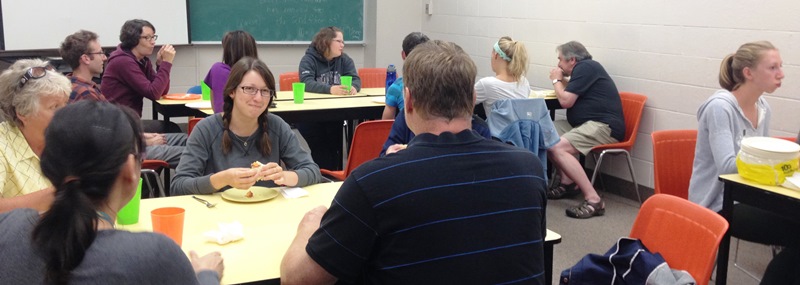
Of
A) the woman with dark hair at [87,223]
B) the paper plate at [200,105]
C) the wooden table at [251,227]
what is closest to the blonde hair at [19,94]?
the wooden table at [251,227]

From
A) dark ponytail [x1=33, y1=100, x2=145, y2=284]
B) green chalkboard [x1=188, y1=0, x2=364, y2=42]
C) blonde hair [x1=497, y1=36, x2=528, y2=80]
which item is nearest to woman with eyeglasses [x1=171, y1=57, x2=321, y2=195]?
dark ponytail [x1=33, y1=100, x2=145, y2=284]

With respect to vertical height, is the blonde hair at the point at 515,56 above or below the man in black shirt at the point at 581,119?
above

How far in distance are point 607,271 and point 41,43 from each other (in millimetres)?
5737

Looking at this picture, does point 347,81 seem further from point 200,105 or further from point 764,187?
point 764,187

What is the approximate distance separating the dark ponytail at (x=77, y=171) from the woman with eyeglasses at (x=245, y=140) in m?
1.37

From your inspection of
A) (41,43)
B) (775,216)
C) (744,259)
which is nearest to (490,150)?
(775,216)

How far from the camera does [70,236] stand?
124cm

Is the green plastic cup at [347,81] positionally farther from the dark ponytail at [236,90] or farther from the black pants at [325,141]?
the dark ponytail at [236,90]

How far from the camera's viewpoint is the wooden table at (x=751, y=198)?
111 inches

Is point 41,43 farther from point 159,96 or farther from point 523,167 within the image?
point 523,167

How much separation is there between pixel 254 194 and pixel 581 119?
10.6ft

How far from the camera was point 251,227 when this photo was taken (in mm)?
2318

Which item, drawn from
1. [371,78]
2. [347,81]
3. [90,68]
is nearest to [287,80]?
[347,81]

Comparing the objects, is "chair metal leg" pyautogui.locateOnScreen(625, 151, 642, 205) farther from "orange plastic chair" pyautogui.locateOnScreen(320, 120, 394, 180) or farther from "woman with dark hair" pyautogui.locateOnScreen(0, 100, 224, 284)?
"woman with dark hair" pyautogui.locateOnScreen(0, 100, 224, 284)
